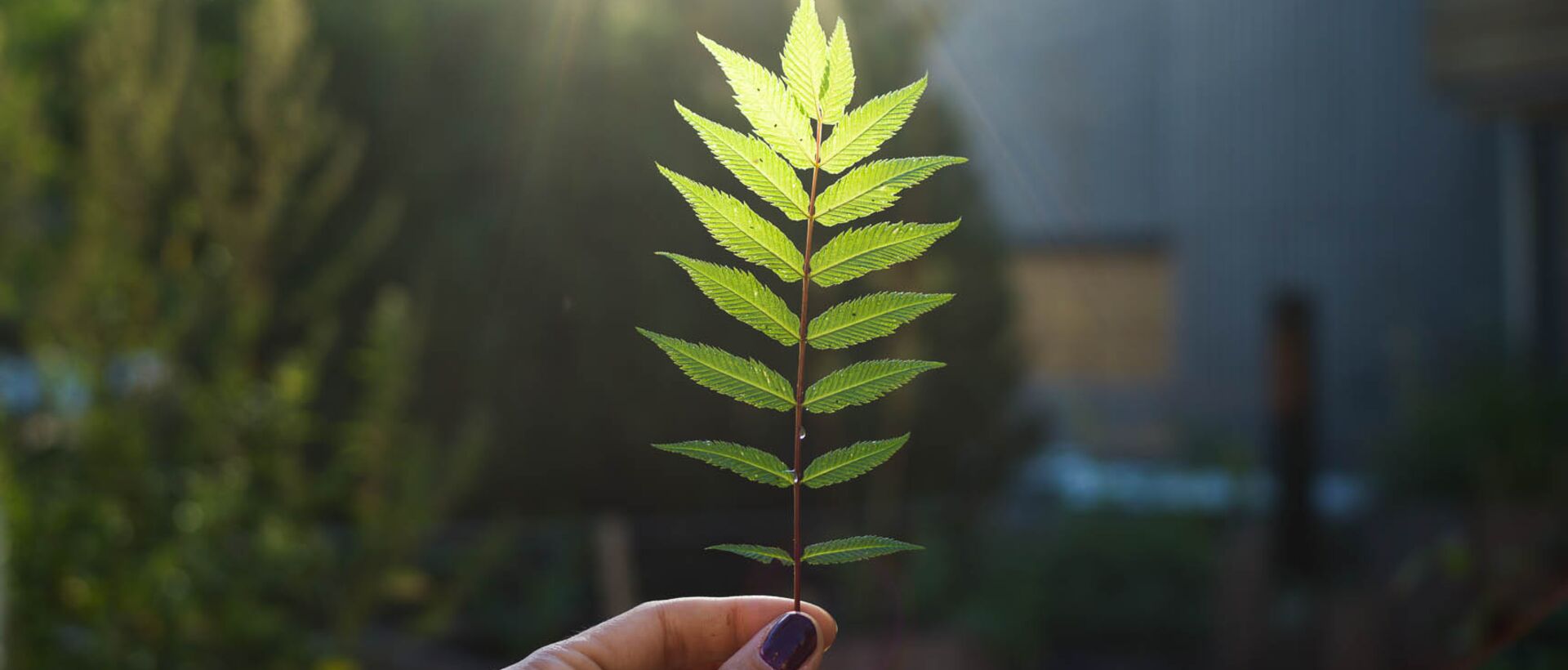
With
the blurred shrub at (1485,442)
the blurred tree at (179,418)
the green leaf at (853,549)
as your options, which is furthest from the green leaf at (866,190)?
the blurred shrub at (1485,442)

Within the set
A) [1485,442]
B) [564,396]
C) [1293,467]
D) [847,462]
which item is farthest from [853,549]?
[1485,442]

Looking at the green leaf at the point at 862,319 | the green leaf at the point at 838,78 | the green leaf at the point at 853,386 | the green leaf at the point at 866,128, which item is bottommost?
the green leaf at the point at 853,386

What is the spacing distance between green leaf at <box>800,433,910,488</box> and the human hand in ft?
0.36

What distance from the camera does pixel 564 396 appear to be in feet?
12.3

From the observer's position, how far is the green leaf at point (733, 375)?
44 centimetres

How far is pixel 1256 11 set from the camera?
26.9ft

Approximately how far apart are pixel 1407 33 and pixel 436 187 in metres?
6.71

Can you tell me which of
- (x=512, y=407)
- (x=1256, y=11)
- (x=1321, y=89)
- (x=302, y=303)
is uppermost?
(x=1256, y=11)

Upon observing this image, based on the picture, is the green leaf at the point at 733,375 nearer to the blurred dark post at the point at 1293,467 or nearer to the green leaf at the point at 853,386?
the green leaf at the point at 853,386

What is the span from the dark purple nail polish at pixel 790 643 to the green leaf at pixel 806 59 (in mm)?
222

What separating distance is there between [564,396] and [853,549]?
11.1ft

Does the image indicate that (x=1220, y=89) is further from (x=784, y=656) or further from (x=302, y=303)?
(x=784, y=656)

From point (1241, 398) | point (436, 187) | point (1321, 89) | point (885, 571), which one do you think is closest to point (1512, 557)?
point (885, 571)

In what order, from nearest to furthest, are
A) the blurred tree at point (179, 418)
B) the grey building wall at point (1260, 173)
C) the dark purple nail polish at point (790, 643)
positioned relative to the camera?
the dark purple nail polish at point (790, 643) < the blurred tree at point (179, 418) < the grey building wall at point (1260, 173)
